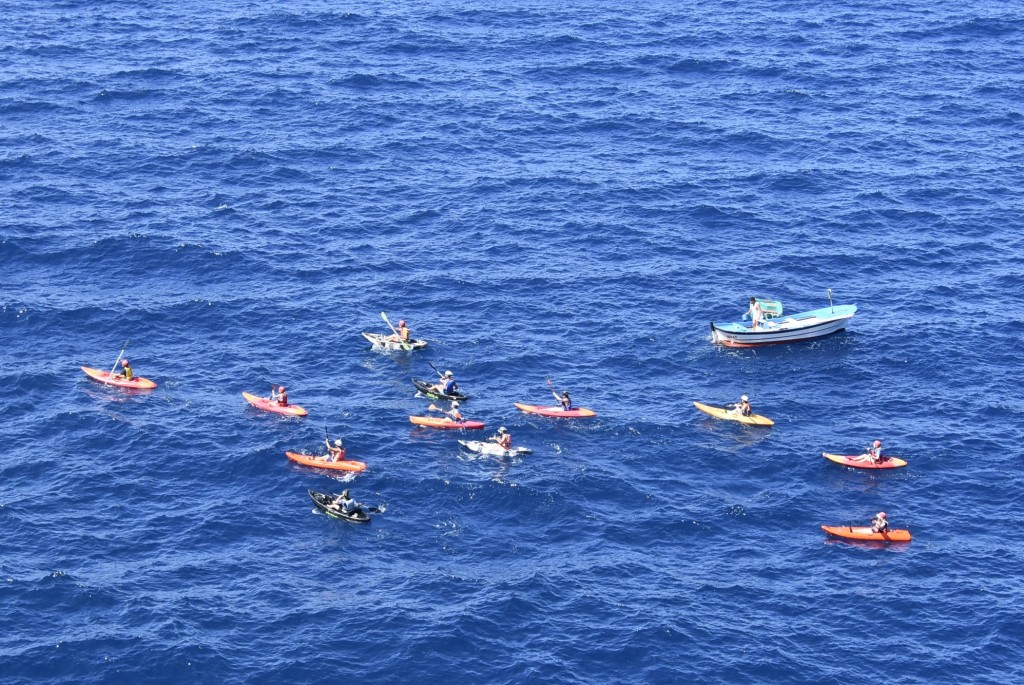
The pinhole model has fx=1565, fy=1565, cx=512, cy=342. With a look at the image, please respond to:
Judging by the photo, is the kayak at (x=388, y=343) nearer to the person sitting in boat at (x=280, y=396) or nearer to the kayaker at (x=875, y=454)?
the person sitting in boat at (x=280, y=396)

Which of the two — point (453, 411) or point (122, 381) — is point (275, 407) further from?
point (453, 411)

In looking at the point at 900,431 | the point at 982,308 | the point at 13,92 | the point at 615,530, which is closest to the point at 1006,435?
the point at 900,431

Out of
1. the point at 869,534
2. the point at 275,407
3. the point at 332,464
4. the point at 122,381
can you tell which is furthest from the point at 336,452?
the point at 869,534

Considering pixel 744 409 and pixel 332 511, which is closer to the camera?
pixel 332 511

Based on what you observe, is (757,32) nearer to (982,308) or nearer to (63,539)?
(982,308)

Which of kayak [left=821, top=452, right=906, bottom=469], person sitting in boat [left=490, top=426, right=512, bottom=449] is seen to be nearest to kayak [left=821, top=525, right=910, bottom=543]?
kayak [left=821, top=452, right=906, bottom=469]
